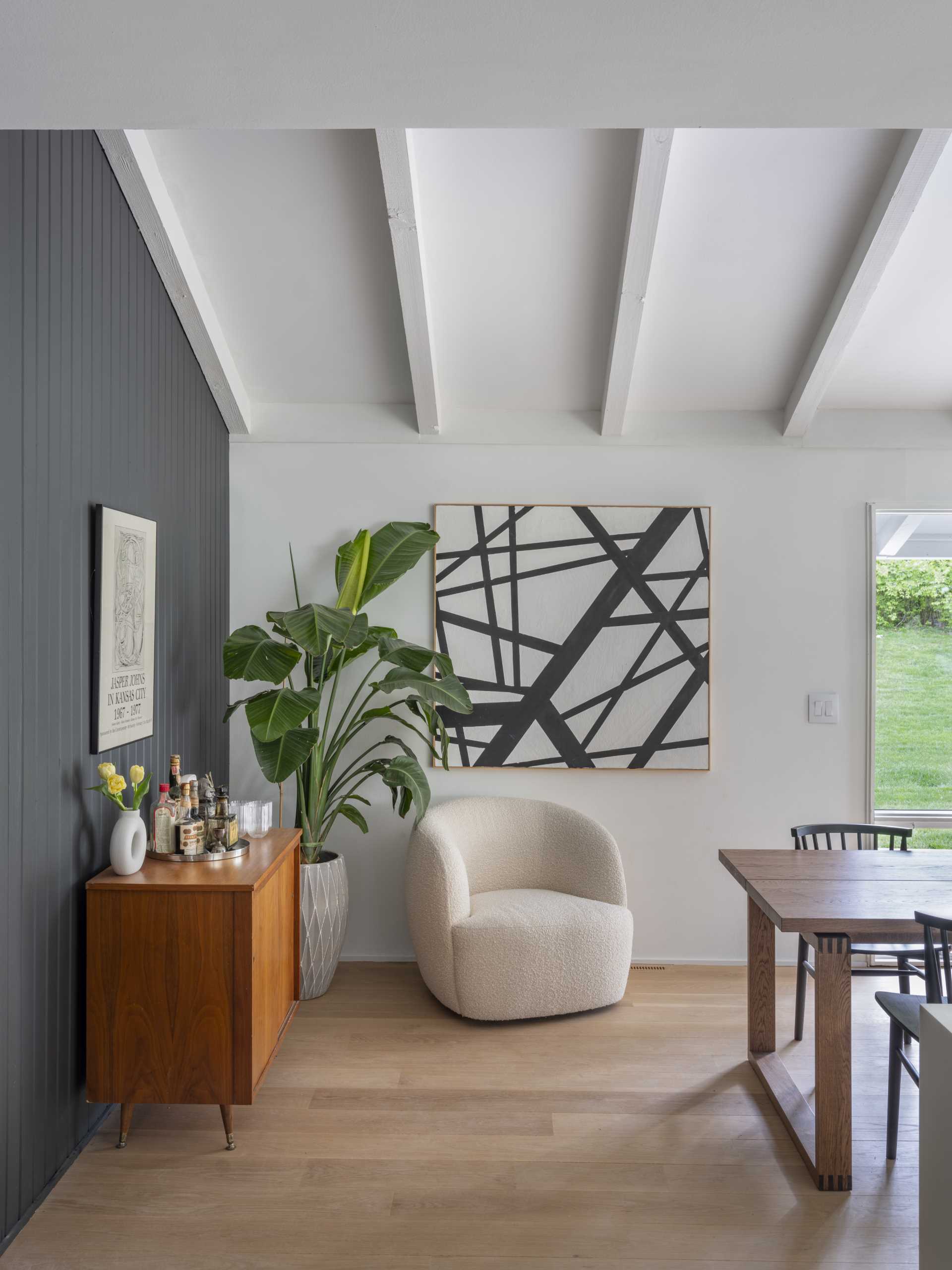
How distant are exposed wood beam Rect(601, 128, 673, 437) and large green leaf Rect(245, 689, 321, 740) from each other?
1.75m

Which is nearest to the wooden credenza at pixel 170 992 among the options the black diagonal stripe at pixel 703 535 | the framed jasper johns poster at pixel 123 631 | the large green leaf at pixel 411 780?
the framed jasper johns poster at pixel 123 631

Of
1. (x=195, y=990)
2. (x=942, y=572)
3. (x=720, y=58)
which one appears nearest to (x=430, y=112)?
(x=720, y=58)

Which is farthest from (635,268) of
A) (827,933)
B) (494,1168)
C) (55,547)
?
(494,1168)

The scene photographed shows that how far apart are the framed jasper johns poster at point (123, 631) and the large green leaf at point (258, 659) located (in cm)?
31

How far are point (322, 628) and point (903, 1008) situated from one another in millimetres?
2121

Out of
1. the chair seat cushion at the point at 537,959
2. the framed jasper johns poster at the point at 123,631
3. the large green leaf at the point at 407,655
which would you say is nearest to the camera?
the framed jasper johns poster at the point at 123,631

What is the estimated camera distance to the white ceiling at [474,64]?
4.47ft

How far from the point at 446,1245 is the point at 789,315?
3290 mm

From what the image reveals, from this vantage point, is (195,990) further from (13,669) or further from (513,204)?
(513,204)

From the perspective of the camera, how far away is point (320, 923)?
11.5ft

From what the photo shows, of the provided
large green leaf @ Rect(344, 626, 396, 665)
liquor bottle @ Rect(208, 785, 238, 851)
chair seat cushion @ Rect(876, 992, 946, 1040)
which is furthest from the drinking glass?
chair seat cushion @ Rect(876, 992, 946, 1040)

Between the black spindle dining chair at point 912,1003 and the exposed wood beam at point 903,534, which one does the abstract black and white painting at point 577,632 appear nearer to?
the exposed wood beam at point 903,534

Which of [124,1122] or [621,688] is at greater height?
[621,688]

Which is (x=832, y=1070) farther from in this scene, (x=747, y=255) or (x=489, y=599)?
(x=747, y=255)
